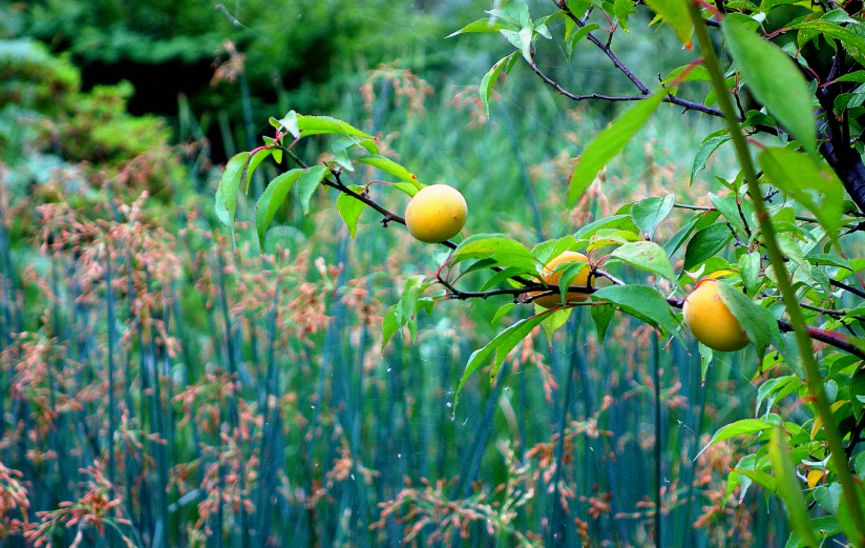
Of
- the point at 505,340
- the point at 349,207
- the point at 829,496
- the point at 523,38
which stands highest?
the point at 523,38

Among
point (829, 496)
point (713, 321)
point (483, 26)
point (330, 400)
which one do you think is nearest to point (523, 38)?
point (483, 26)

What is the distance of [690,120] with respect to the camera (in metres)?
4.30

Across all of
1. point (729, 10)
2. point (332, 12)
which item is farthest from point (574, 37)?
point (332, 12)

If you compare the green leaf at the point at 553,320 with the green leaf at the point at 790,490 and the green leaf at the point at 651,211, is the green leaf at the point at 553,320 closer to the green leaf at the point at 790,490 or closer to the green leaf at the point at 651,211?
the green leaf at the point at 651,211

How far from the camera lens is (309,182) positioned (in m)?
0.56

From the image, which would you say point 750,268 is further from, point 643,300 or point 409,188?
point 409,188

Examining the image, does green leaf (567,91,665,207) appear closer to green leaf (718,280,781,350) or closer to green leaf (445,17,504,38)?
green leaf (718,280,781,350)

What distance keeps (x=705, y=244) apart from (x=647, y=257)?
0.13 m

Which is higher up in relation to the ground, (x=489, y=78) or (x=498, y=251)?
(x=489, y=78)

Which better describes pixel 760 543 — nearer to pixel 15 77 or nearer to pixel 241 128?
pixel 15 77

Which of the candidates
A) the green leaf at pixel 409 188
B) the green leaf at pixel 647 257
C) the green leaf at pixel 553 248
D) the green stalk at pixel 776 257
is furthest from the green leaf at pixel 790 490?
the green leaf at pixel 409 188

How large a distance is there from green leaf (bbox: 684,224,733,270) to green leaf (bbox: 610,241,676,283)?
4.0 inches

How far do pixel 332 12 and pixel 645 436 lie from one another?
3489mm

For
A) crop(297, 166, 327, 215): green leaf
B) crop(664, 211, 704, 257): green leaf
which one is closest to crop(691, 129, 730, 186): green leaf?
crop(664, 211, 704, 257): green leaf
